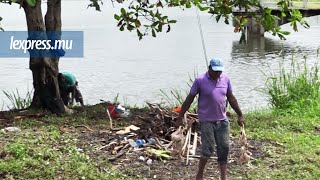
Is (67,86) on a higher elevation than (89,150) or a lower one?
higher

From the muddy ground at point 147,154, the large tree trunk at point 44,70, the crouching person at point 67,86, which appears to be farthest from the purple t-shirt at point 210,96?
the crouching person at point 67,86

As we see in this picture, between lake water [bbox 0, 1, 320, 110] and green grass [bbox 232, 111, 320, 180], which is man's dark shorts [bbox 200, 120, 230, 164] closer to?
green grass [bbox 232, 111, 320, 180]

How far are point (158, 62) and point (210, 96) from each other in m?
13.0

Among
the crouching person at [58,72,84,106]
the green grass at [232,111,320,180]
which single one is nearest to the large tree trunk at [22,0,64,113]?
the crouching person at [58,72,84,106]

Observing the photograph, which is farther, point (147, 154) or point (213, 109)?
point (147, 154)

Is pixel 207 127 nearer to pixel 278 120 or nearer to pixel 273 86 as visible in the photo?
pixel 278 120

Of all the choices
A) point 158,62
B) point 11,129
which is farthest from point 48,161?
point 158,62

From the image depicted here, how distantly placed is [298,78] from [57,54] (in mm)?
4461

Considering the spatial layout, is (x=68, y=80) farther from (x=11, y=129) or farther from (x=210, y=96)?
(x=210, y=96)

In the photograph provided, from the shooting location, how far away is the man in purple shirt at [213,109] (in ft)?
16.1

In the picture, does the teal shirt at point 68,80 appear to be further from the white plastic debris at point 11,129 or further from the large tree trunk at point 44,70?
the white plastic debris at point 11,129

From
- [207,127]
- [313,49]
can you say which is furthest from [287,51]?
[207,127]

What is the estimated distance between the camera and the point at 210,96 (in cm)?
492

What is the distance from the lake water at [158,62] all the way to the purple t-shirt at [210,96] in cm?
616
